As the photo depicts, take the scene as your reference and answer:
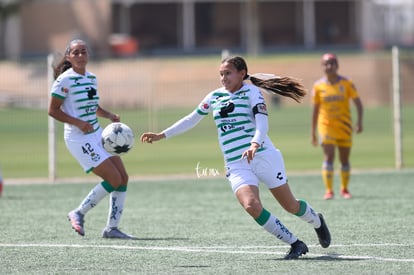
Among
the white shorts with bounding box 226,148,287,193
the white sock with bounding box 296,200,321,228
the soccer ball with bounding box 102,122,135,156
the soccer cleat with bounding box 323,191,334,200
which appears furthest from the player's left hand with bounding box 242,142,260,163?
the soccer cleat with bounding box 323,191,334,200

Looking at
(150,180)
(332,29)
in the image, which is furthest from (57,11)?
(150,180)

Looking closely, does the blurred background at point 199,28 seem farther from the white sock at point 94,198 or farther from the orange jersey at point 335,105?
the white sock at point 94,198

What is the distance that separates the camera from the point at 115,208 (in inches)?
508

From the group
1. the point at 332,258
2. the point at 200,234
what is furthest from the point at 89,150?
the point at 332,258

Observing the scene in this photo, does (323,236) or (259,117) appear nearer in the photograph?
(259,117)

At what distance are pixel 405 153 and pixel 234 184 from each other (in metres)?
16.4

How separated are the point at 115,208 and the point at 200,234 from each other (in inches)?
40.1

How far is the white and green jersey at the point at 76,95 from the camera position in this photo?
12.6 m

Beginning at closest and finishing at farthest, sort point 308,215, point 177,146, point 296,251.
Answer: point 296,251 → point 308,215 → point 177,146

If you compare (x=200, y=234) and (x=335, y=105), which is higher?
(x=335, y=105)

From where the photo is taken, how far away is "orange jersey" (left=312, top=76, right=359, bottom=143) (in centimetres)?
1681

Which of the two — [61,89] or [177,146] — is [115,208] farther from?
[177,146]

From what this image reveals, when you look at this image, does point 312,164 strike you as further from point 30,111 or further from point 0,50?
point 0,50

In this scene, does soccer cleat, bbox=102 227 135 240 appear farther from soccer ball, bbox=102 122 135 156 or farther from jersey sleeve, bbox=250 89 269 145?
jersey sleeve, bbox=250 89 269 145
